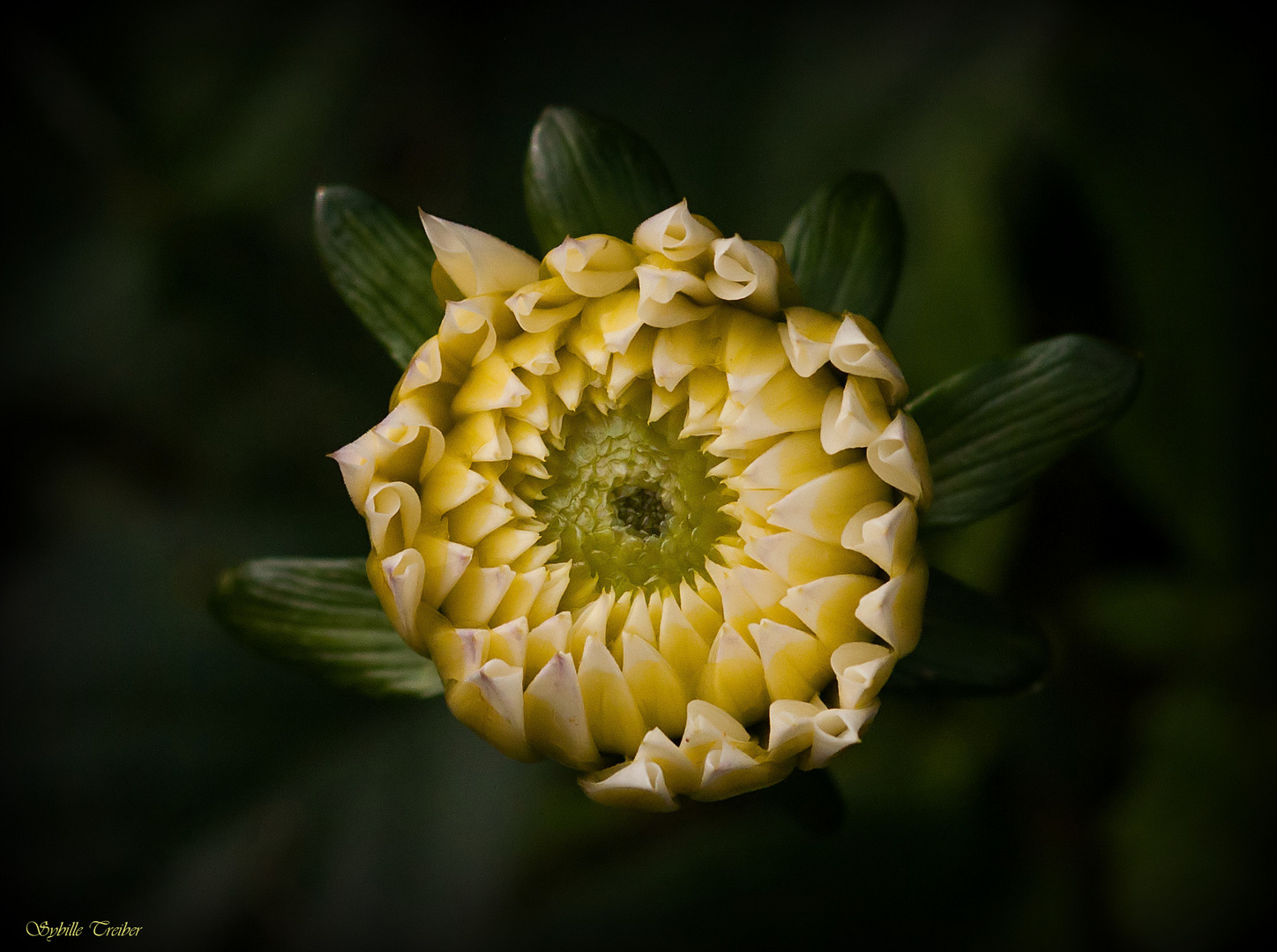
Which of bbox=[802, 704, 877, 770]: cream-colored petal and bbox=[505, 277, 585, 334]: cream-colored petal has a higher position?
bbox=[505, 277, 585, 334]: cream-colored petal

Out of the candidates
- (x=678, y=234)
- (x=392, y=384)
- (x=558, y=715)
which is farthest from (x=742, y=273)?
(x=392, y=384)

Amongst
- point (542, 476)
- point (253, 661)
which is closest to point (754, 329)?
point (542, 476)

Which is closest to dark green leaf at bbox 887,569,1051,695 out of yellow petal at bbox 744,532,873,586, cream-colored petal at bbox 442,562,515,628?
Result: yellow petal at bbox 744,532,873,586

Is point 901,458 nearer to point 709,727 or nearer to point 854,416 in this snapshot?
A: point 854,416

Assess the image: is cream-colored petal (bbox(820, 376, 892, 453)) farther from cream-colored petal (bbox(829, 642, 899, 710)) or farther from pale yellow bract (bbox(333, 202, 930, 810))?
cream-colored petal (bbox(829, 642, 899, 710))

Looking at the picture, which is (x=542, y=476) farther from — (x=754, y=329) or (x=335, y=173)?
(x=335, y=173)
